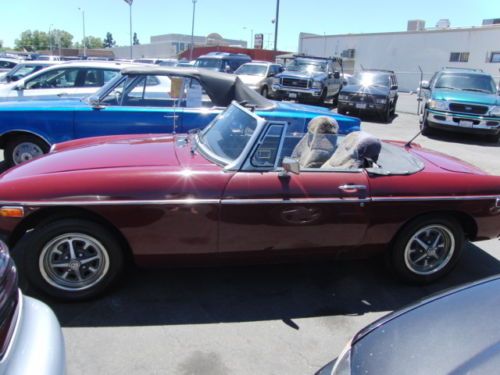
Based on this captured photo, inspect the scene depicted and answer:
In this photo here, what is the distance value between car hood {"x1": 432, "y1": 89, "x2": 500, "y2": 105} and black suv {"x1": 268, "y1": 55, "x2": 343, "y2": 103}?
524 centimetres

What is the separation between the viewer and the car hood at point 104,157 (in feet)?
11.1

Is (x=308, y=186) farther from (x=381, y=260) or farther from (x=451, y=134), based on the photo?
(x=451, y=134)

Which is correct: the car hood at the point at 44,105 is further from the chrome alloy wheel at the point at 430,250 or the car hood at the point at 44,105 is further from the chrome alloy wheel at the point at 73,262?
the chrome alloy wheel at the point at 430,250

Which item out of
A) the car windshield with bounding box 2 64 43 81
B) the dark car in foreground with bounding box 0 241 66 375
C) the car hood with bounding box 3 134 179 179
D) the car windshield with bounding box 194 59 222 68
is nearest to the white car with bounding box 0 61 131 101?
the car windshield with bounding box 2 64 43 81

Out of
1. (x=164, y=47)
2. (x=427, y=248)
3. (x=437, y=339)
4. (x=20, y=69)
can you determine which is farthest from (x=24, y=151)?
(x=164, y=47)

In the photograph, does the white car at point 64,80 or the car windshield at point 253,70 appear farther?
the car windshield at point 253,70

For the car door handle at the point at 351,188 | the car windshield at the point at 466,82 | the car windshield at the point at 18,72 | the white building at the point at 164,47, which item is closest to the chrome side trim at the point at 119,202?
the car door handle at the point at 351,188

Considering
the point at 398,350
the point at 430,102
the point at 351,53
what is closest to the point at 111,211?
the point at 398,350

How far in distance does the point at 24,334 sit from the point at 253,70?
18.0m

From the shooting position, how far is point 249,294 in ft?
11.8

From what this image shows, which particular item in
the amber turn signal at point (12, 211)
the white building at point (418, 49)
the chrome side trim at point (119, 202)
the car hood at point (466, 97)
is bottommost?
the amber turn signal at point (12, 211)

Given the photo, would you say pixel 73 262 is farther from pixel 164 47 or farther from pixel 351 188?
pixel 164 47

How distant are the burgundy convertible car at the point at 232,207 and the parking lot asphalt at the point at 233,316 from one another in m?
0.28

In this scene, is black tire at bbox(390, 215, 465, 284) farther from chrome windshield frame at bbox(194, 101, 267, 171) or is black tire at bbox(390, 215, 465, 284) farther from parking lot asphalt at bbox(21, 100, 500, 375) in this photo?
chrome windshield frame at bbox(194, 101, 267, 171)
